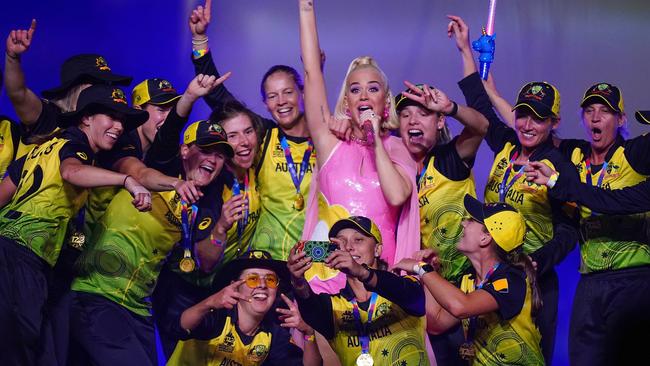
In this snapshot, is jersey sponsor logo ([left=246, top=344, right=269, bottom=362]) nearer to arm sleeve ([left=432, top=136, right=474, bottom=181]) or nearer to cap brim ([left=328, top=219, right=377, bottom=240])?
cap brim ([left=328, top=219, right=377, bottom=240])

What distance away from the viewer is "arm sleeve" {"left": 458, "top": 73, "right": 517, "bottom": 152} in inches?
206

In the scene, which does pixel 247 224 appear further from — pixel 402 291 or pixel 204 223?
pixel 402 291

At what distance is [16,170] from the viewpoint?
15.2ft

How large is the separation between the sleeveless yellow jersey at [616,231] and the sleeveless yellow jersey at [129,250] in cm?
204

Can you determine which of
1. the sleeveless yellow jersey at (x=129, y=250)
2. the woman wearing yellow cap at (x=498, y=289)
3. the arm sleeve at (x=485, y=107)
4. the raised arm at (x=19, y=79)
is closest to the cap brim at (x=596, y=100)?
the arm sleeve at (x=485, y=107)

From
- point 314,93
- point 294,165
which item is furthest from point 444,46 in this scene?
point 314,93

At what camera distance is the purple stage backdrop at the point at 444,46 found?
269 inches

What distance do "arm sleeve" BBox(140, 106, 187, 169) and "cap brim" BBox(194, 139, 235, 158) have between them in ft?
0.39

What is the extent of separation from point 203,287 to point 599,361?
2.01 metres

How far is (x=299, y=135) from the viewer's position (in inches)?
203

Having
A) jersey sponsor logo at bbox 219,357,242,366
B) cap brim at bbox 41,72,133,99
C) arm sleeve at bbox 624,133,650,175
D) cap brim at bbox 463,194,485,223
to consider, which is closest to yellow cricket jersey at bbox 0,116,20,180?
cap brim at bbox 41,72,133,99

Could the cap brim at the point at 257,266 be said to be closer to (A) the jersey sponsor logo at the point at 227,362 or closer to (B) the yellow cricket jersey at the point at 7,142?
(A) the jersey sponsor logo at the point at 227,362

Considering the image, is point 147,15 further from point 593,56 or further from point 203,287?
point 593,56

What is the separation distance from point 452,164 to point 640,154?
911 mm
